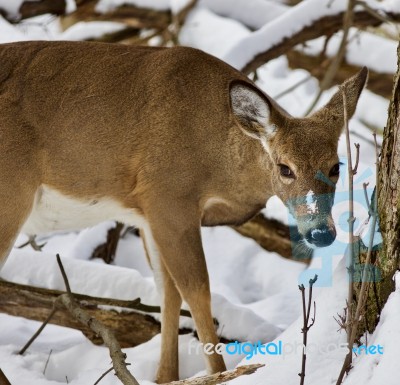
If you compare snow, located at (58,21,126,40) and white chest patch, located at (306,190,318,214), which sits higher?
white chest patch, located at (306,190,318,214)

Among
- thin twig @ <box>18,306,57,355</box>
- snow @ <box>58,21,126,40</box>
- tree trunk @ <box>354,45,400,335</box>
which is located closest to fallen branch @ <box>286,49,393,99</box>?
snow @ <box>58,21,126,40</box>

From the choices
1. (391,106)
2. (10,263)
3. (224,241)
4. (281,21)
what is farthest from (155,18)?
(391,106)

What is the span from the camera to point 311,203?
4.74m

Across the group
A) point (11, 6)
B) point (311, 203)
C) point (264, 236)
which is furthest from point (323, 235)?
point (11, 6)

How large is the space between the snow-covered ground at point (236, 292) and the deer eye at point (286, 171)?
37 cm

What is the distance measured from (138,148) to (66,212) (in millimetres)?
654

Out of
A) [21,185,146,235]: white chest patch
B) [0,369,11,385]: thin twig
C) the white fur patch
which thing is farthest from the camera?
the white fur patch

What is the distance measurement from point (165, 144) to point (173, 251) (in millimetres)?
665

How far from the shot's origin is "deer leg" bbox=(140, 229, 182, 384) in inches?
226

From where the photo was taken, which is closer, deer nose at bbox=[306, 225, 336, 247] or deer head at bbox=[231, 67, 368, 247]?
deer nose at bbox=[306, 225, 336, 247]

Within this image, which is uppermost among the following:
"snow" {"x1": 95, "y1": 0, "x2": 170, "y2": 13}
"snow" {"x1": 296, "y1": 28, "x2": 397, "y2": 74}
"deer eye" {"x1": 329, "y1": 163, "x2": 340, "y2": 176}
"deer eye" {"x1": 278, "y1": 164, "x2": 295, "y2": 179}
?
"deer eye" {"x1": 329, "y1": 163, "x2": 340, "y2": 176}

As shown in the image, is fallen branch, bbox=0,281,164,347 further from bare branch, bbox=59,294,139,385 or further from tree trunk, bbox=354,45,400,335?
tree trunk, bbox=354,45,400,335

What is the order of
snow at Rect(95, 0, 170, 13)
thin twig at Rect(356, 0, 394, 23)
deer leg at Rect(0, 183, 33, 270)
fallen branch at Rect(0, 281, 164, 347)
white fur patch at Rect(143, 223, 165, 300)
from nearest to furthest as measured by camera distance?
deer leg at Rect(0, 183, 33, 270) < white fur patch at Rect(143, 223, 165, 300) < fallen branch at Rect(0, 281, 164, 347) < thin twig at Rect(356, 0, 394, 23) < snow at Rect(95, 0, 170, 13)

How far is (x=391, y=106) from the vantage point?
4.30m
